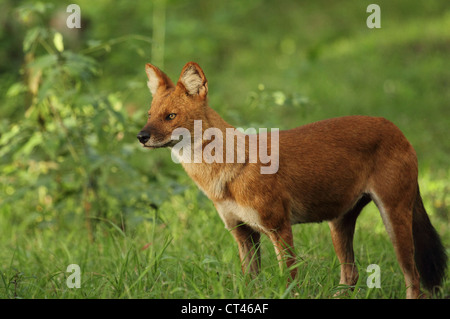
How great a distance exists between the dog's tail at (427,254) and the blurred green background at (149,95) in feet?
4.61

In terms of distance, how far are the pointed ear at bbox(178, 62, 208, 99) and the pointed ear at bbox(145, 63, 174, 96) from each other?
0.67 feet

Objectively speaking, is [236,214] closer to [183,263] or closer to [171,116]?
[183,263]

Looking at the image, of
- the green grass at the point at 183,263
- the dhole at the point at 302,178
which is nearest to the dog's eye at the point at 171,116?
the dhole at the point at 302,178

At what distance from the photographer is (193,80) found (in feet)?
12.4

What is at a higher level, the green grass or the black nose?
the black nose

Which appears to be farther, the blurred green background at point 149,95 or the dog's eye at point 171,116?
the blurred green background at point 149,95

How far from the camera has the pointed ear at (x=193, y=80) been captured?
12.2ft

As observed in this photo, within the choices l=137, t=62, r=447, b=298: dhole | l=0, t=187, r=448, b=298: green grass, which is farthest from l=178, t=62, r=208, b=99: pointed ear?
l=0, t=187, r=448, b=298: green grass

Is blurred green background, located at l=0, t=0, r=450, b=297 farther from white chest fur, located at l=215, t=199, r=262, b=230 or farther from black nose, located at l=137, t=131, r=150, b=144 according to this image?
black nose, located at l=137, t=131, r=150, b=144

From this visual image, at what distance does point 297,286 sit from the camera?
3.80 m

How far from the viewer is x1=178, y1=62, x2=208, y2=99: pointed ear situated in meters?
3.73

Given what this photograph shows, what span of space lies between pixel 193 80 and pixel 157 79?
33 centimetres

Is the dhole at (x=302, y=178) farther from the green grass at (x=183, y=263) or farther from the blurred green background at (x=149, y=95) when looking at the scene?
the blurred green background at (x=149, y=95)

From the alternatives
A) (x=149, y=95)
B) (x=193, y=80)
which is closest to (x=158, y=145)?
(x=193, y=80)
